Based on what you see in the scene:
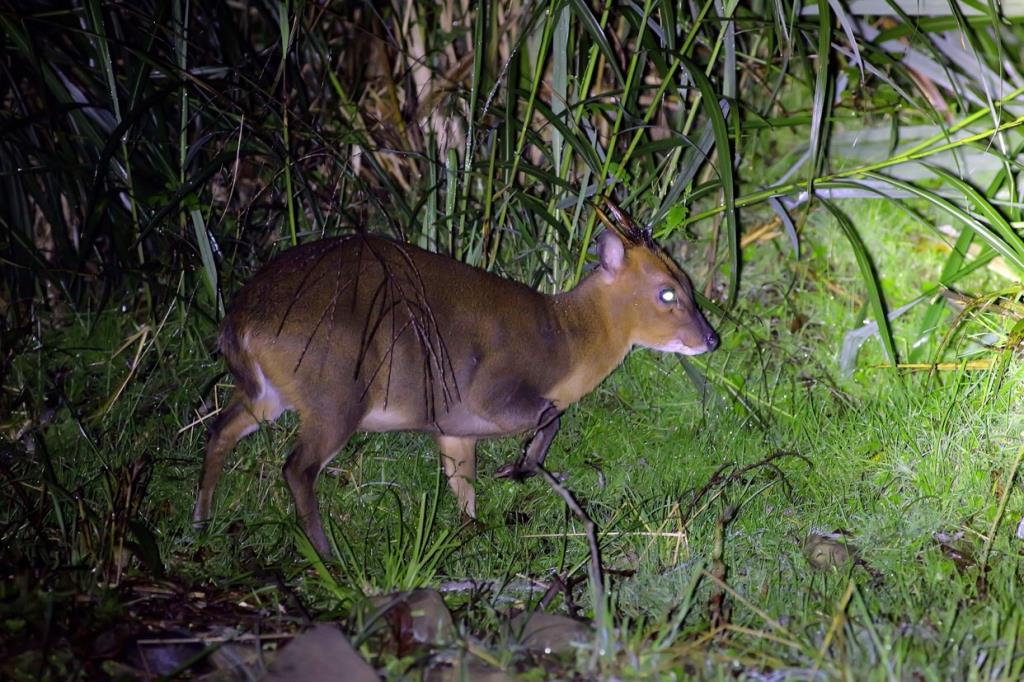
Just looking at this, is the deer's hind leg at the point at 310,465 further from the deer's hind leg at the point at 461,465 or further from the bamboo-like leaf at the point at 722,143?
the bamboo-like leaf at the point at 722,143

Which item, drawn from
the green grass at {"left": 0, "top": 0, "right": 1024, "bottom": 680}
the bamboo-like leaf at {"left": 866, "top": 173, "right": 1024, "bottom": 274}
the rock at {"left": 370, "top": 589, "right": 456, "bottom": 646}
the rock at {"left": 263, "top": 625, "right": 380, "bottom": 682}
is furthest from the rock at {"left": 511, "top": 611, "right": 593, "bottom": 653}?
the bamboo-like leaf at {"left": 866, "top": 173, "right": 1024, "bottom": 274}

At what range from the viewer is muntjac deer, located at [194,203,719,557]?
3.64 meters

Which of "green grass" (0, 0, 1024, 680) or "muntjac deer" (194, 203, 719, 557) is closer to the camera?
"green grass" (0, 0, 1024, 680)

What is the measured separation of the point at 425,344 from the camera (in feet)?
12.0

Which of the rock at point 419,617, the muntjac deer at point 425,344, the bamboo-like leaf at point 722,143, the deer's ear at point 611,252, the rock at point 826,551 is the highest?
the bamboo-like leaf at point 722,143

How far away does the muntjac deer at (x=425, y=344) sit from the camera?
3645 millimetres

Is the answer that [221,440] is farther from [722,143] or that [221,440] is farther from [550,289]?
[722,143]

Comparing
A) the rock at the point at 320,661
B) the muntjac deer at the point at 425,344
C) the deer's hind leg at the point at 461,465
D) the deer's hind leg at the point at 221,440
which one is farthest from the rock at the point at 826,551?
the deer's hind leg at the point at 221,440

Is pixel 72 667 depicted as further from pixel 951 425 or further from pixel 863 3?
pixel 863 3

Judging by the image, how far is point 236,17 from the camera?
5.82 m

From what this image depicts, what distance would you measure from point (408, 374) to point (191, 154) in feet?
3.99

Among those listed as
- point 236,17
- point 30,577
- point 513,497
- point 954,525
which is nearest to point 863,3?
point 954,525

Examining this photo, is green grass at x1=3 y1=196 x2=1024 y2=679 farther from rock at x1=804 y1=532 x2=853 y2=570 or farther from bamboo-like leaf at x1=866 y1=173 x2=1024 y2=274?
bamboo-like leaf at x1=866 y1=173 x2=1024 y2=274

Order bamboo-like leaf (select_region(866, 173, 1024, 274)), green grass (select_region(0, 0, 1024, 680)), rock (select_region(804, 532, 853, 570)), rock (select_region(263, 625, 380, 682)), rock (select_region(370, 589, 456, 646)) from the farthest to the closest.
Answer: bamboo-like leaf (select_region(866, 173, 1024, 274))
rock (select_region(804, 532, 853, 570))
green grass (select_region(0, 0, 1024, 680))
rock (select_region(370, 589, 456, 646))
rock (select_region(263, 625, 380, 682))
